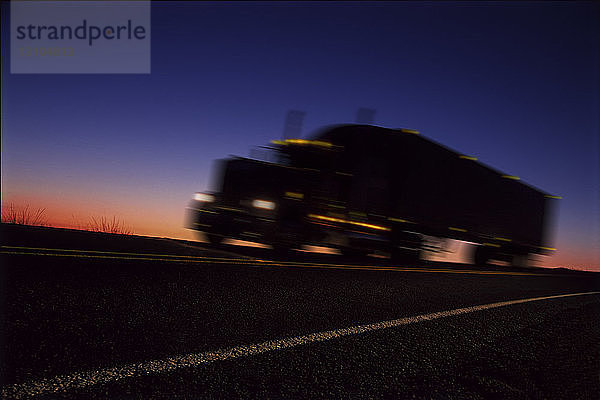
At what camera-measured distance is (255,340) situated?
2762 millimetres

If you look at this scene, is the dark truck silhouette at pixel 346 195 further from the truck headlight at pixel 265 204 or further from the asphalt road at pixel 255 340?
the asphalt road at pixel 255 340

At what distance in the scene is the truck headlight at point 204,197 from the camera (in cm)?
1017

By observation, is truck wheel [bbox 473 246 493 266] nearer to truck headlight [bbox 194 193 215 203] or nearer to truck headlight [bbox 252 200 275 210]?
truck headlight [bbox 252 200 275 210]

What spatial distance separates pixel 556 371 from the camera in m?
2.63

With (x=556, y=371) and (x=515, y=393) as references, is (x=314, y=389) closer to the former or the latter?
(x=515, y=393)

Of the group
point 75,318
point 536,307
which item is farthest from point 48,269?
point 536,307

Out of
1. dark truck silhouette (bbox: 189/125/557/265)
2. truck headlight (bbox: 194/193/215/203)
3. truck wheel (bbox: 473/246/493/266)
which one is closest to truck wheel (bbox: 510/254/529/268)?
truck wheel (bbox: 473/246/493/266)

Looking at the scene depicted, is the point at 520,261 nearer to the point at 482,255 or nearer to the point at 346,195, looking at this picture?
the point at 482,255

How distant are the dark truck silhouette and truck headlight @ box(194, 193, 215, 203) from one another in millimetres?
29

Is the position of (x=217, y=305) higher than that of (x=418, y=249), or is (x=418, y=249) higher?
(x=217, y=305)

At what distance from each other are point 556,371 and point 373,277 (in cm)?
454

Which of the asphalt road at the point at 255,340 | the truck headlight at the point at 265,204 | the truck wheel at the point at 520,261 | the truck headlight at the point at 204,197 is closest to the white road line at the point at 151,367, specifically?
the asphalt road at the point at 255,340

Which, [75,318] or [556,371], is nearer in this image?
[556,371]

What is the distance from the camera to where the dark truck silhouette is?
31.3 feet
